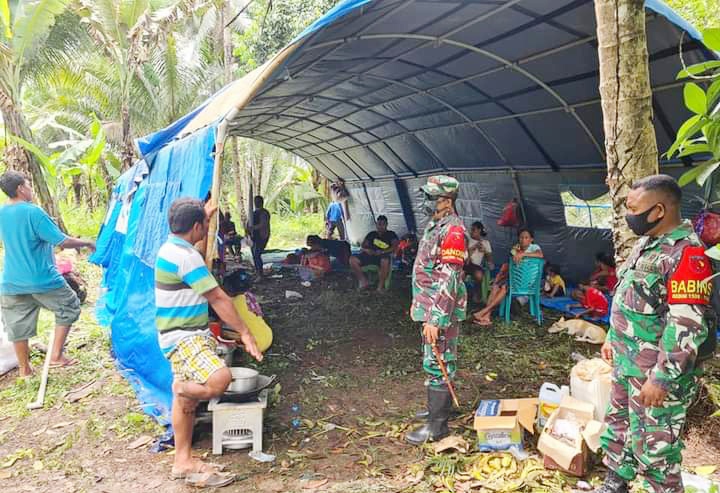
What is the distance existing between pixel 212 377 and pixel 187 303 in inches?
21.4

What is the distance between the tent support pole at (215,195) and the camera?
13.4 feet

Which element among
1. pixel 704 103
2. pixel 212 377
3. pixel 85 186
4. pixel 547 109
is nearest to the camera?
pixel 704 103

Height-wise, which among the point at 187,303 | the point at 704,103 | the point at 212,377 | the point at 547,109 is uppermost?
the point at 547,109

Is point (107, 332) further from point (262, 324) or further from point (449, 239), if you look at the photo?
point (449, 239)

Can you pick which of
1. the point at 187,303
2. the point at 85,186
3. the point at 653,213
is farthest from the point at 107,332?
the point at 85,186

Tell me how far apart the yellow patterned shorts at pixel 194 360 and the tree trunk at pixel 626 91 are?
2.90 m

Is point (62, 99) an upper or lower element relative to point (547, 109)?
upper

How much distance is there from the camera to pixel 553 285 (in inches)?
339

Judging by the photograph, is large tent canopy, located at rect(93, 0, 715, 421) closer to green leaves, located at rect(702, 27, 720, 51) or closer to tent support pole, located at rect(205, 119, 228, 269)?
tent support pole, located at rect(205, 119, 228, 269)

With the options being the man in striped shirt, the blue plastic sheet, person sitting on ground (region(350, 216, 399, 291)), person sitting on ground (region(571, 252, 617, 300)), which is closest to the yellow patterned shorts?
the man in striped shirt

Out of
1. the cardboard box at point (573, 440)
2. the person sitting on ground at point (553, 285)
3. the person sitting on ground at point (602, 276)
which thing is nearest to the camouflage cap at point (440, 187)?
the cardboard box at point (573, 440)

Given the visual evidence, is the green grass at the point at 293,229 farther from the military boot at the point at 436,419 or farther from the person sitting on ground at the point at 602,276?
the military boot at the point at 436,419

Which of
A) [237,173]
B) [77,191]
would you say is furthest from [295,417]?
[77,191]

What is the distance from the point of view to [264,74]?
464 cm
